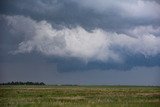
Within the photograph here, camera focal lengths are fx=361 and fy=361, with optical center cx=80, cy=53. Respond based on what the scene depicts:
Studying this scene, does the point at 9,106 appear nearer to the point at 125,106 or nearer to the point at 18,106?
the point at 18,106

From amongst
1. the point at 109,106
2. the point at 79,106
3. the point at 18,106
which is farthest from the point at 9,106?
the point at 109,106

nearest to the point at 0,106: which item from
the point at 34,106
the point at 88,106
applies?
the point at 34,106

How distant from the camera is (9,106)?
1463 inches

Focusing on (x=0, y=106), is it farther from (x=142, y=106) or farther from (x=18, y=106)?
(x=142, y=106)

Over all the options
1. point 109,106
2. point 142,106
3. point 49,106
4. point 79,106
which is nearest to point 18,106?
point 49,106

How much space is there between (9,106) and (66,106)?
5.87 m

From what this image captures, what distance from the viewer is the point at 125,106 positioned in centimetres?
3647

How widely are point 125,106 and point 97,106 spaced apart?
2.83 meters

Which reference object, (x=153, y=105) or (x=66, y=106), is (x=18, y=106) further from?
(x=153, y=105)

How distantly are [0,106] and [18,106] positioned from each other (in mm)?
1970

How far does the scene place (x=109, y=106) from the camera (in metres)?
37.0

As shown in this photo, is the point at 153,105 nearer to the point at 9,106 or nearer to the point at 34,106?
the point at 34,106

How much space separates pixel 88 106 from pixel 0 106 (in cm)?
923

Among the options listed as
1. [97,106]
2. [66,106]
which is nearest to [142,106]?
[97,106]
